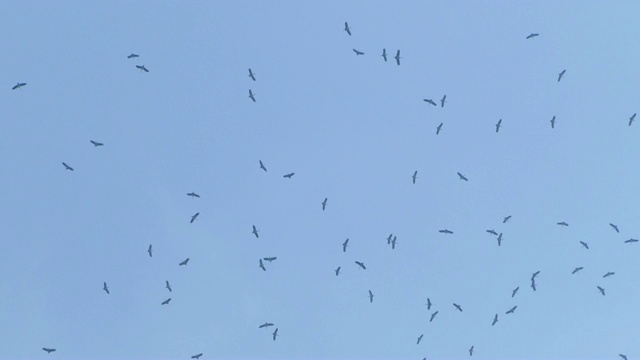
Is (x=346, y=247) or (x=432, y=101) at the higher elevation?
(x=432, y=101)

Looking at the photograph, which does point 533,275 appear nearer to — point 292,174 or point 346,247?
point 346,247

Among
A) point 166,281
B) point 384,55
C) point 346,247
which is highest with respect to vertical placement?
point 384,55

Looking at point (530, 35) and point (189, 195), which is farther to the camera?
point (189, 195)

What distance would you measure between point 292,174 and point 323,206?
279 centimetres

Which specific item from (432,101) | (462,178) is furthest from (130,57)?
(462,178)

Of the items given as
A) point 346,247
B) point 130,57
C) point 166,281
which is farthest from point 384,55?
point 166,281

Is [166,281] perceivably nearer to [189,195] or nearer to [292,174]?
[189,195]

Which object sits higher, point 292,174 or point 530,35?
point 530,35

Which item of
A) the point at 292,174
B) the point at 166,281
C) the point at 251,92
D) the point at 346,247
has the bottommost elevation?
the point at 166,281

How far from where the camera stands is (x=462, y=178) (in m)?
48.3

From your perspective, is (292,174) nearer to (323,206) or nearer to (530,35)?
(323,206)

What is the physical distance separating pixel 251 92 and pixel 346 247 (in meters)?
10.7

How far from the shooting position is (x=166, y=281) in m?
48.5

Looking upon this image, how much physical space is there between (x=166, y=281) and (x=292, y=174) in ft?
32.3
